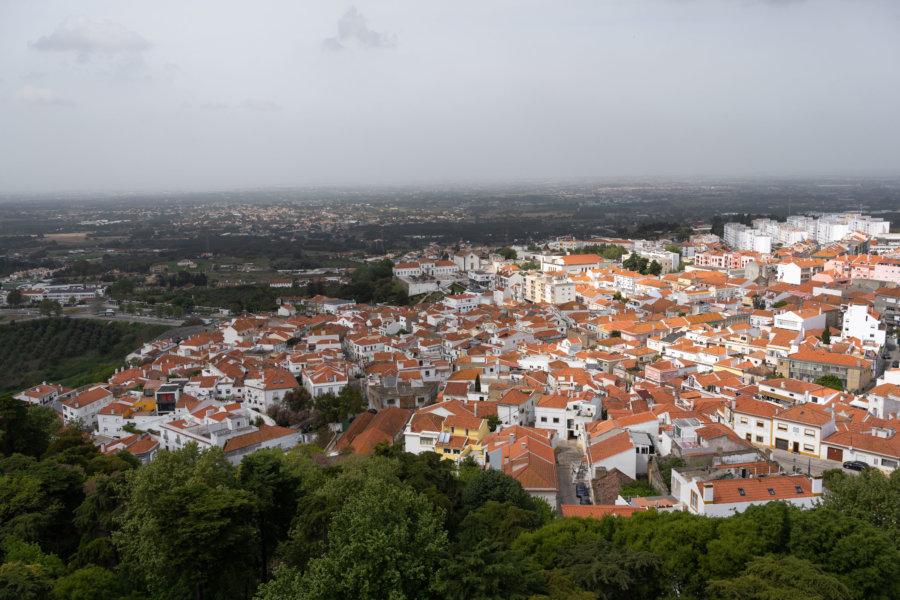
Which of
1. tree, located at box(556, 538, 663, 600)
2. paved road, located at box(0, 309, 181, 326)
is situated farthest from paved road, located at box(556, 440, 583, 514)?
paved road, located at box(0, 309, 181, 326)

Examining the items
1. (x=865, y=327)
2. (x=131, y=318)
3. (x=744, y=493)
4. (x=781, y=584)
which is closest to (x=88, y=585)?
(x=781, y=584)

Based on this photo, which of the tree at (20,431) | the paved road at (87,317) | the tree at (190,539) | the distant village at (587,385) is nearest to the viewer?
the tree at (190,539)

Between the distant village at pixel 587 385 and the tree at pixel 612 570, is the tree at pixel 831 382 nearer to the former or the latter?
the distant village at pixel 587 385

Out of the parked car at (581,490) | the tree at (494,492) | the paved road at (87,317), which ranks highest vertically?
the tree at (494,492)

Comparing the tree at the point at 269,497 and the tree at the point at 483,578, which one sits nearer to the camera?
the tree at the point at 483,578

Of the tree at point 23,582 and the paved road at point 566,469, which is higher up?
the tree at point 23,582

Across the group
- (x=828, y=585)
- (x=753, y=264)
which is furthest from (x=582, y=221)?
(x=828, y=585)

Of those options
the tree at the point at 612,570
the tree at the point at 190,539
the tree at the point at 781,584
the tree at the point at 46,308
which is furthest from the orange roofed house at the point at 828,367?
the tree at the point at 46,308

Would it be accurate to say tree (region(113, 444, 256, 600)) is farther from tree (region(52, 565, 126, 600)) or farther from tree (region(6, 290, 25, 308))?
tree (region(6, 290, 25, 308))
